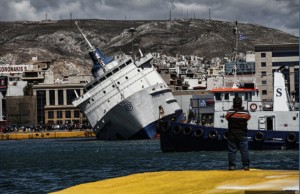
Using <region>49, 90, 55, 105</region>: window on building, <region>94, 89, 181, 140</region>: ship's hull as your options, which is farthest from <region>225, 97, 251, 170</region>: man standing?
<region>49, 90, 55, 105</region>: window on building

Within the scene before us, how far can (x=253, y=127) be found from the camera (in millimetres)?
51188

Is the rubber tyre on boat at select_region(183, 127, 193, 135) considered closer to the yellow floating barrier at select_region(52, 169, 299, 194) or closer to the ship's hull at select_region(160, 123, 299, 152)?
the ship's hull at select_region(160, 123, 299, 152)

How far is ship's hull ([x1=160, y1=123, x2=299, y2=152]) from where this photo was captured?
4941cm

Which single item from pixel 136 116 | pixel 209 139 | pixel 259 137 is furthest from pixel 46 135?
pixel 259 137

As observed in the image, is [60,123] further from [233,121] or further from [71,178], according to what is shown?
[233,121]

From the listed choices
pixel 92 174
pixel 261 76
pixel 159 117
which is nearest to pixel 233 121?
pixel 92 174

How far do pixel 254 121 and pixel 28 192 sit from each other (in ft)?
89.0

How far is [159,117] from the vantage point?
99812 millimetres

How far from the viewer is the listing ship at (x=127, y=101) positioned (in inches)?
3927

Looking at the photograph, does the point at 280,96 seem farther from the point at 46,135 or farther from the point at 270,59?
the point at 270,59

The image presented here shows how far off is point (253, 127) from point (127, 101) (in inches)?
1934

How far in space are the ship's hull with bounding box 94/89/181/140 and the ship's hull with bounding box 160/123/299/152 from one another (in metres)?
44.7

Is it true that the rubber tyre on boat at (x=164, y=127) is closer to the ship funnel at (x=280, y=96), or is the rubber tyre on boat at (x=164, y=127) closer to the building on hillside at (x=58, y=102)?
the ship funnel at (x=280, y=96)

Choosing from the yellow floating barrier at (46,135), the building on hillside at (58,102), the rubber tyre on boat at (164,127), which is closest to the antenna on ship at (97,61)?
the yellow floating barrier at (46,135)
